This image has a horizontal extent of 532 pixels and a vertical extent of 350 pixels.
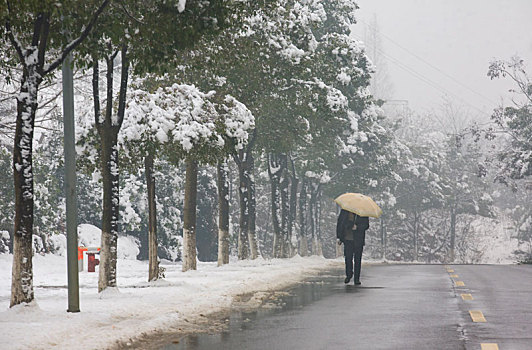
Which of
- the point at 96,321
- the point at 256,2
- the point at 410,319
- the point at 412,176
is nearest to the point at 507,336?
the point at 410,319

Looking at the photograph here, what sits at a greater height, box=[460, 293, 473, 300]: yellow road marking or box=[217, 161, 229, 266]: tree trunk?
box=[217, 161, 229, 266]: tree trunk

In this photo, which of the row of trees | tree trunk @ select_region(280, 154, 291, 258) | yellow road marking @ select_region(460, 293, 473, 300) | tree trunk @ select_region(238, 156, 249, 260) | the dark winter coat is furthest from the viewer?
tree trunk @ select_region(280, 154, 291, 258)

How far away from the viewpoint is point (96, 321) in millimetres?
11250

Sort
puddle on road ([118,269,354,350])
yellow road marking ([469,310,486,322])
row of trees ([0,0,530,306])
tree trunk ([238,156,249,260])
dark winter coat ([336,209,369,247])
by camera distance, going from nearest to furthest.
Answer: puddle on road ([118,269,354,350])
yellow road marking ([469,310,486,322])
row of trees ([0,0,530,306])
dark winter coat ([336,209,369,247])
tree trunk ([238,156,249,260])

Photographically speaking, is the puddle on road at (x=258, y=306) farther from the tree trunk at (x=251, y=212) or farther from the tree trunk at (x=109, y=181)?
the tree trunk at (x=251, y=212)

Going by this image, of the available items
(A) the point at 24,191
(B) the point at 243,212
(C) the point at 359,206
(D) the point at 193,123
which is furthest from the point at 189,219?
(A) the point at 24,191

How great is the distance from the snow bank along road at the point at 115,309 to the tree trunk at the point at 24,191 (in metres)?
0.35

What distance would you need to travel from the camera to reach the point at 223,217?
3067 centimetres

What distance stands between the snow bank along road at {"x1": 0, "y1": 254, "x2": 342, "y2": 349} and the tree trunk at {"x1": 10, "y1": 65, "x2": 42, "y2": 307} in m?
0.35

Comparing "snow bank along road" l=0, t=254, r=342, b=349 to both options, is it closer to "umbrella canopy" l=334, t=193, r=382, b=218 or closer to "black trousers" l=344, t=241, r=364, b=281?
"black trousers" l=344, t=241, r=364, b=281

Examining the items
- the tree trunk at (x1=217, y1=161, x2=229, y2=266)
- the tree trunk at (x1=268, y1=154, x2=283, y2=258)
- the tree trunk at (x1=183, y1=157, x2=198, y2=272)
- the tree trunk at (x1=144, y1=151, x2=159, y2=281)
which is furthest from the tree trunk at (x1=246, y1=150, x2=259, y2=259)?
the tree trunk at (x1=144, y1=151, x2=159, y2=281)

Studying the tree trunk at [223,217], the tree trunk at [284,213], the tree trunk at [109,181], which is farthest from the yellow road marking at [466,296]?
the tree trunk at [284,213]

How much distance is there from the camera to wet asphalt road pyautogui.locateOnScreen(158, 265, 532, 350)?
377 inches

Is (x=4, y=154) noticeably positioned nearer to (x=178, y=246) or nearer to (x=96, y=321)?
(x=178, y=246)
